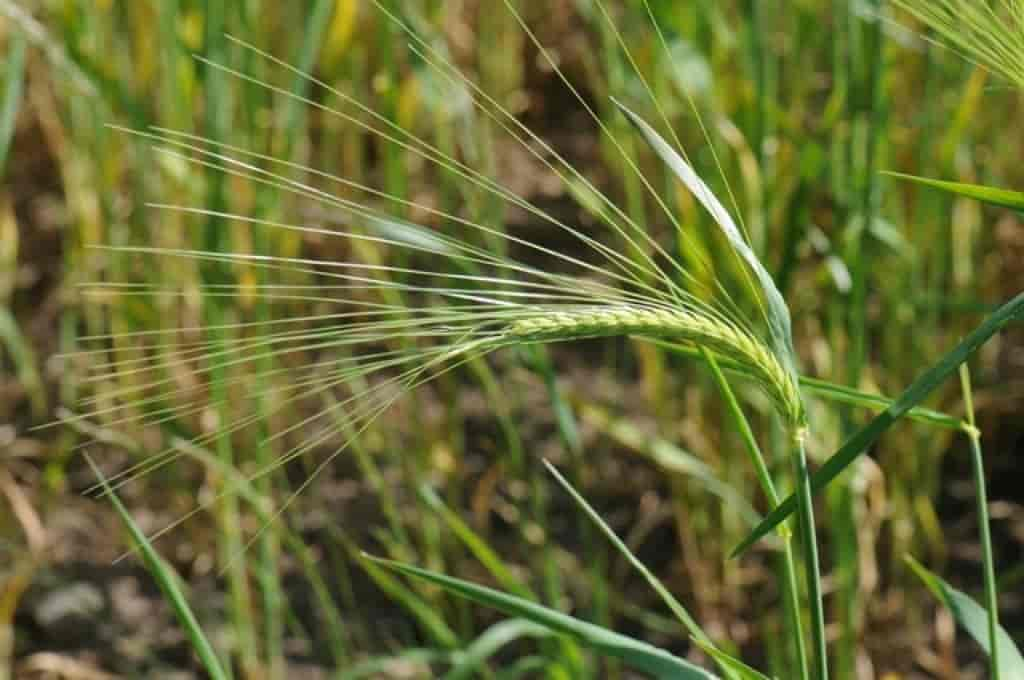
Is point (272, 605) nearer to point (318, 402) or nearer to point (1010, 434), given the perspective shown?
point (318, 402)

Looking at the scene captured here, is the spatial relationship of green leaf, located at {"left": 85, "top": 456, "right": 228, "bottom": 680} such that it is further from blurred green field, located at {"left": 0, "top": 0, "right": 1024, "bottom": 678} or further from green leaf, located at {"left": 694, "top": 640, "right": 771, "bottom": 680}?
blurred green field, located at {"left": 0, "top": 0, "right": 1024, "bottom": 678}

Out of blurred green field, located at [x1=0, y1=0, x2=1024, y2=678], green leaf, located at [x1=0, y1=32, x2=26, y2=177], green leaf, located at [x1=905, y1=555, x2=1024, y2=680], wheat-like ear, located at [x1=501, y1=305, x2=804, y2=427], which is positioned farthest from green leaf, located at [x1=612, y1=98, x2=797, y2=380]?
green leaf, located at [x1=0, y1=32, x2=26, y2=177]

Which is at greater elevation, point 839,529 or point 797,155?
point 797,155

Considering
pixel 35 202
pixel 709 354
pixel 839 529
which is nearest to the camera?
pixel 709 354

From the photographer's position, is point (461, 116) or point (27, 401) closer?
point (461, 116)

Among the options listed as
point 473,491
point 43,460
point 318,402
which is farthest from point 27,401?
point 473,491

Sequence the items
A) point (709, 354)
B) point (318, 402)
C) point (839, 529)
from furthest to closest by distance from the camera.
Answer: point (318, 402) → point (839, 529) → point (709, 354)

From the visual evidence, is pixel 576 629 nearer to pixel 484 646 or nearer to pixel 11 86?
pixel 484 646
